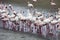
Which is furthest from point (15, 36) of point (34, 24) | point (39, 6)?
point (39, 6)

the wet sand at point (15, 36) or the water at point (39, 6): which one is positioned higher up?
the water at point (39, 6)

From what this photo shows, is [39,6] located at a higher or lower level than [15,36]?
higher

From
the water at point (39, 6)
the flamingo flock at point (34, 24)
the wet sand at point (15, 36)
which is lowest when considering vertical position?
the wet sand at point (15, 36)

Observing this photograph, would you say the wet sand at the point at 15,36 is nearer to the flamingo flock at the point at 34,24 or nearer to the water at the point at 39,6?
the flamingo flock at the point at 34,24

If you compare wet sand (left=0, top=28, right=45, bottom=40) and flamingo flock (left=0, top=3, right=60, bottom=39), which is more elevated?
flamingo flock (left=0, top=3, right=60, bottom=39)

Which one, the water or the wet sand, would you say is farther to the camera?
the water

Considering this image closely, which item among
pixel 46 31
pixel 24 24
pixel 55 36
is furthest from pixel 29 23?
pixel 55 36

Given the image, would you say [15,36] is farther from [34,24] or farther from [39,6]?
[39,6]

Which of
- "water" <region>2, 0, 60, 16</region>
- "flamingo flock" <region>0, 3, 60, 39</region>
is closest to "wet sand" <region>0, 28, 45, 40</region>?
"flamingo flock" <region>0, 3, 60, 39</region>

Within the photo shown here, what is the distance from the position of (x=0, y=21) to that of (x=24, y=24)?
61cm

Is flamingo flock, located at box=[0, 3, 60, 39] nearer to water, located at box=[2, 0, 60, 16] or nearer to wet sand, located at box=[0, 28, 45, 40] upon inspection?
wet sand, located at box=[0, 28, 45, 40]

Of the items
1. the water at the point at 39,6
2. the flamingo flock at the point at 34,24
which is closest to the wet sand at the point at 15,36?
the flamingo flock at the point at 34,24

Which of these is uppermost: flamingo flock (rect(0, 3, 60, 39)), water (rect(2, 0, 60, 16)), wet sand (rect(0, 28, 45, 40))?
water (rect(2, 0, 60, 16))

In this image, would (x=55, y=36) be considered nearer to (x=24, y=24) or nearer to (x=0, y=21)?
(x=24, y=24)
